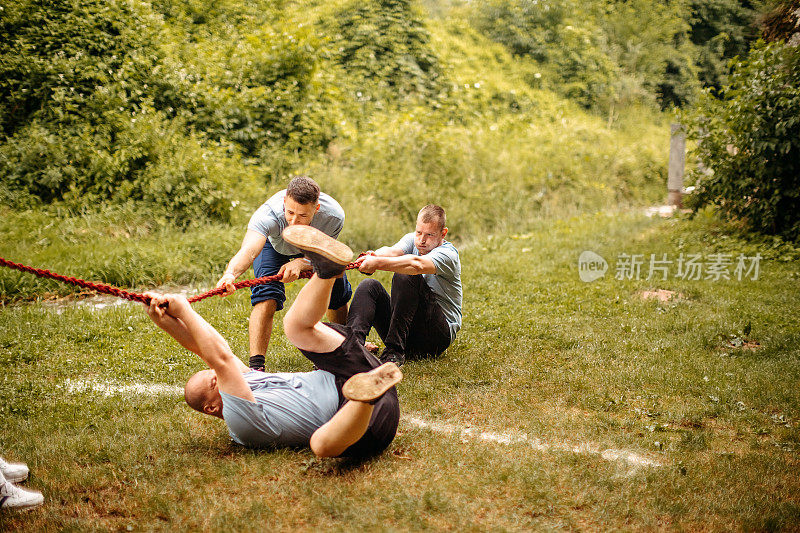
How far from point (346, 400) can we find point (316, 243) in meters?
0.86

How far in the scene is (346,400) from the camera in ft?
11.7

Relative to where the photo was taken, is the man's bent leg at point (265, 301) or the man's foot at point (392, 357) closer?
the man's bent leg at point (265, 301)

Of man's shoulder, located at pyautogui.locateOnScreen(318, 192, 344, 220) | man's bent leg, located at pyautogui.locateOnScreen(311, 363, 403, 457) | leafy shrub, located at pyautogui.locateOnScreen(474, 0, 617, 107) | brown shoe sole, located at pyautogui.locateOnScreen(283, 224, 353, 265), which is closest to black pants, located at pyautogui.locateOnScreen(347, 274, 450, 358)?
man's shoulder, located at pyautogui.locateOnScreen(318, 192, 344, 220)

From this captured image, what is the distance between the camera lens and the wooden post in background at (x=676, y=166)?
11.9 meters

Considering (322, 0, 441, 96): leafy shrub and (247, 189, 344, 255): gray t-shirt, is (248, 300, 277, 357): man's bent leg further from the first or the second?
(322, 0, 441, 96): leafy shrub

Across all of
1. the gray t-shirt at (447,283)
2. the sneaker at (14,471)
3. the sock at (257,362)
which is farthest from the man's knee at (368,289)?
the sneaker at (14,471)

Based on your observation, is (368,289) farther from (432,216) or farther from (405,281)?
(432,216)

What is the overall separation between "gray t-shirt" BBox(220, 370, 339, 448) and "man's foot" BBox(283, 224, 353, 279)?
0.65 metres

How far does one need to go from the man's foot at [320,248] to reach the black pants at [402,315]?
1.36 meters

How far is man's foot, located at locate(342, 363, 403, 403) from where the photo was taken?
10.2ft

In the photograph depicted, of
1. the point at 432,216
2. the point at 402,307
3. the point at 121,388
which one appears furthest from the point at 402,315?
the point at 121,388

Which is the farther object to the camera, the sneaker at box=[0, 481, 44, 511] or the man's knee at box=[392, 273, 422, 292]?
the man's knee at box=[392, 273, 422, 292]

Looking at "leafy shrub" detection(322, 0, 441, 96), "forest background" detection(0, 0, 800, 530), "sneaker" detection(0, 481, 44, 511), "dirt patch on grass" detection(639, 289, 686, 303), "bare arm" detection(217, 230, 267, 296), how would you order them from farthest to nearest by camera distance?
"leafy shrub" detection(322, 0, 441, 96), "dirt patch on grass" detection(639, 289, 686, 303), "bare arm" detection(217, 230, 267, 296), "forest background" detection(0, 0, 800, 530), "sneaker" detection(0, 481, 44, 511)

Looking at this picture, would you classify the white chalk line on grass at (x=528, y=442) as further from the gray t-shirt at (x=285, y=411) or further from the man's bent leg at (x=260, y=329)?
the man's bent leg at (x=260, y=329)
